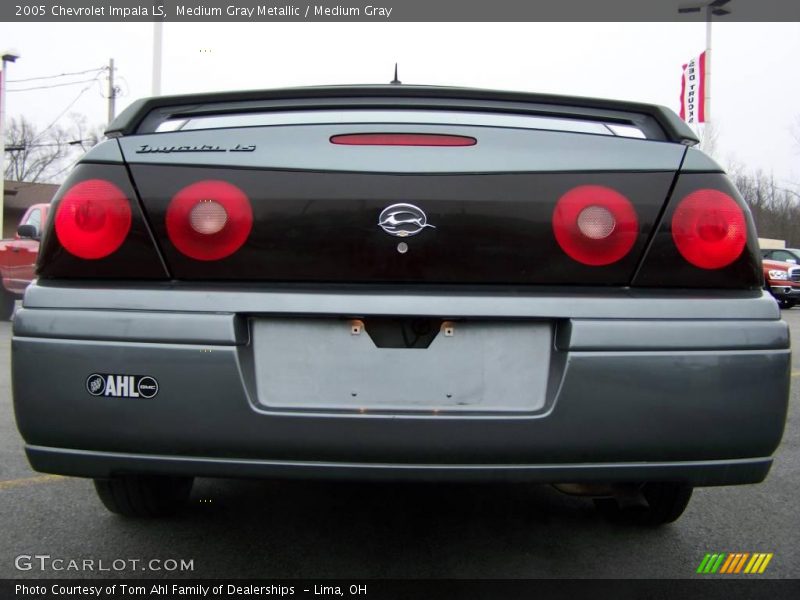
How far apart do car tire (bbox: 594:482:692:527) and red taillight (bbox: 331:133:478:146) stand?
1329 mm

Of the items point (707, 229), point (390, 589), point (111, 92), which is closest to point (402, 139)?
point (707, 229)

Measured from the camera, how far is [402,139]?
1.73 metres

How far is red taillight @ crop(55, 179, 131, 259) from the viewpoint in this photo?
5.59ft

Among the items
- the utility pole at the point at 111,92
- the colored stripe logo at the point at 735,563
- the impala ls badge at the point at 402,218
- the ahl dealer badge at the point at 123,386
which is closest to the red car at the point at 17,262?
the ahl dealer badge at the point at 123,386

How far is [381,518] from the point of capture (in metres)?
2.53

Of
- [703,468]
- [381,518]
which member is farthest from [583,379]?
[381,518]

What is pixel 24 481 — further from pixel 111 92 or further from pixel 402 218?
pixel 111 92

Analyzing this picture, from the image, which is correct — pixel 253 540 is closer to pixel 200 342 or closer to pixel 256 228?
pixel 200 342

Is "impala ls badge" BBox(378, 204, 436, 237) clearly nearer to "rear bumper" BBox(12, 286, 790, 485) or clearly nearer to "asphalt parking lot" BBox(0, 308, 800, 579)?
"rear bumper" BBox(12, 286, 790, 485)

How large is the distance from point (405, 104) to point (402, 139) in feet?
0.61

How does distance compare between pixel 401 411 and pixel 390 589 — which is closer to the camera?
pixel 401 411

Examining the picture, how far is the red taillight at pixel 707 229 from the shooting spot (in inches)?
67.3

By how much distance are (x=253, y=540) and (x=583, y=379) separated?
1300mm

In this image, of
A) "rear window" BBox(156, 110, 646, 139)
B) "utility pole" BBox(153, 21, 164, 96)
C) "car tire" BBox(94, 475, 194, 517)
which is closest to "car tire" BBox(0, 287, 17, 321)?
"utility pole" BBox(153, 21, 164, 96)
